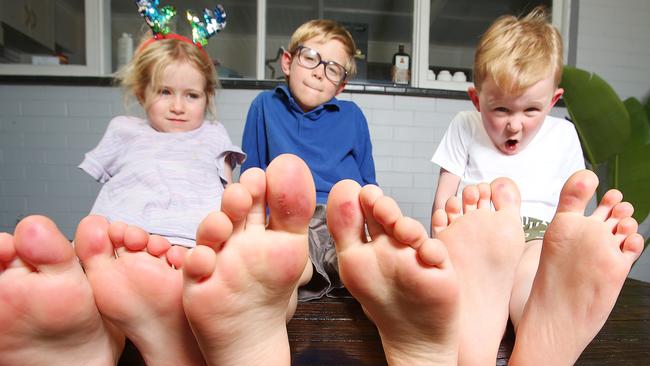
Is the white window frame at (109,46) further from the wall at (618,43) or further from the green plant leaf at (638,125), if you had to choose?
the green plant leaf at (638,125)

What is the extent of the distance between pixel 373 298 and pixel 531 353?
0.77 ft

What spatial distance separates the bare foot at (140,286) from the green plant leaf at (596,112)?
71.8 inches

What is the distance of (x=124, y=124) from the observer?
Answer: 3.47 ft

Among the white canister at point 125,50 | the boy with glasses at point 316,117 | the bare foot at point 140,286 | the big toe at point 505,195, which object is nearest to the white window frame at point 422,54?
the boy with glasses at point 316,117

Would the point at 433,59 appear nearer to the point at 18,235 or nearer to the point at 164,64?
the point at 164,64

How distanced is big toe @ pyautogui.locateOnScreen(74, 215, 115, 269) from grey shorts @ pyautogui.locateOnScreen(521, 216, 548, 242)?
750 mm

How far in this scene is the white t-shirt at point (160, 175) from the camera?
0.88 meters

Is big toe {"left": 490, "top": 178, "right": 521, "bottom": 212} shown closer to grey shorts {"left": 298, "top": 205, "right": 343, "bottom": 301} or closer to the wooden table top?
the wooden table top

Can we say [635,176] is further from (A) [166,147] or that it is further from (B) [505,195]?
(A) [166,147]

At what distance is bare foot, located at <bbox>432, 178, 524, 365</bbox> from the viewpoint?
0.58 meters

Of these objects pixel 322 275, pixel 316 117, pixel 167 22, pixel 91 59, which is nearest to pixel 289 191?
pixel 322 275

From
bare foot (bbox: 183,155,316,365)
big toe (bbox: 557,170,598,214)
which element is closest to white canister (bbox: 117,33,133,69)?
bare foot (bbox: 183,155,316,365)

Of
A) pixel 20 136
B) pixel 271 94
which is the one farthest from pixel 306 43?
pixel 20 136

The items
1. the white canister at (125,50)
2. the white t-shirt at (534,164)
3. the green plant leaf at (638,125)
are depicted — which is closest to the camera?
the white t-shirt at (534,164)
